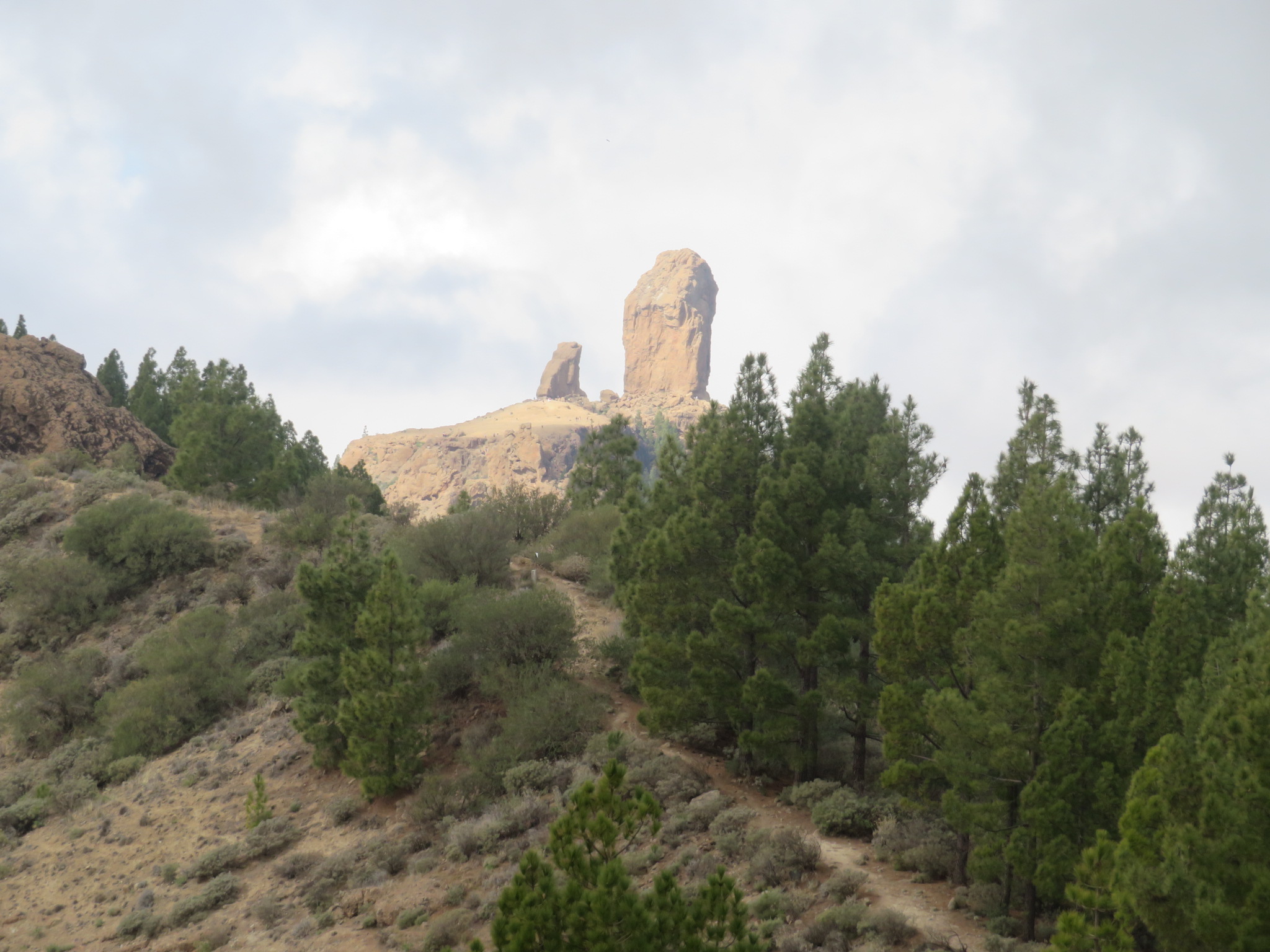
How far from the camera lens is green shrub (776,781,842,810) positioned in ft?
54.6

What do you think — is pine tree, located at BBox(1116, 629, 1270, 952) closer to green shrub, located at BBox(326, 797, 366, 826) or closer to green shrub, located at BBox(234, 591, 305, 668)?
green shrub, located at BBox(326, 797, 366, 826)

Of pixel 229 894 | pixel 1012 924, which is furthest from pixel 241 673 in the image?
pixel 1012 924

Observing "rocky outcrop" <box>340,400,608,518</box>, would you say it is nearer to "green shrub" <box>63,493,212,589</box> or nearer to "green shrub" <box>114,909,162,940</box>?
"green shrub" <box>63,493,212,589</box>

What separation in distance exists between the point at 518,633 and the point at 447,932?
9.79 m

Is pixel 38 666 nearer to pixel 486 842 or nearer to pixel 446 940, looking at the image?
pixel 486 842

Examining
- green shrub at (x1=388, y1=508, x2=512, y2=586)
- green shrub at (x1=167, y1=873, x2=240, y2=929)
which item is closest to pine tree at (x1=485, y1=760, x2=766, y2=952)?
green shrub at (x1=167, y1=873, x2=240, y2=929)

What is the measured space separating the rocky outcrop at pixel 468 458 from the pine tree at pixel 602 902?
133 m

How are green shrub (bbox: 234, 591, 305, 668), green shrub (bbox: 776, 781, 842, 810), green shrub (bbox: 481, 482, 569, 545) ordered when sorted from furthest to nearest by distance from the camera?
1. green shrub (bbox: 481, 482, 569, 545)
2. green shrub (bbox: 234, 591, 305, 668)
3. green shrub (bbox: 776, 781, 842, 810)

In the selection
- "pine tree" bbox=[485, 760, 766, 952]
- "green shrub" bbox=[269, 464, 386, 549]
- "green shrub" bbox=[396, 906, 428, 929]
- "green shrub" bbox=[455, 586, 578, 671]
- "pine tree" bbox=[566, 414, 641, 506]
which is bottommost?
"green shrub" bbox=[396, 906, 428, 929]

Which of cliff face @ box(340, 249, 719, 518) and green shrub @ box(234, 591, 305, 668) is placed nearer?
green shrub @ box(234, 591, 305, 668)

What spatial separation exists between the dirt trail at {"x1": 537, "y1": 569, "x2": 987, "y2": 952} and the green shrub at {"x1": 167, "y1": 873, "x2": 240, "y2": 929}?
937cm

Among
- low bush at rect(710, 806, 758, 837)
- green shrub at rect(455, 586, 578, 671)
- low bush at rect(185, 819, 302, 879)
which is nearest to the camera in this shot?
low bush at rect(710, 806, 758, 837)

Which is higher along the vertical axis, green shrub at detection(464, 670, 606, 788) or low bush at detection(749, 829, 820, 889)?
green shrub at detection(464, 670, 606, 788)

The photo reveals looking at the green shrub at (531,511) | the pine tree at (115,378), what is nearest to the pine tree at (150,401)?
the pine tree at (115,378)
